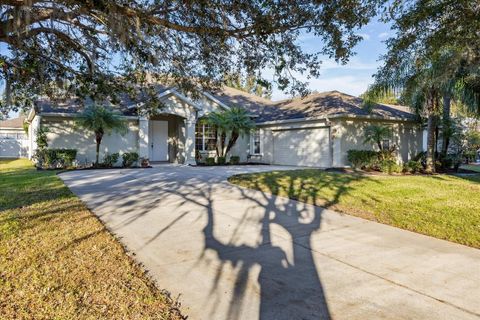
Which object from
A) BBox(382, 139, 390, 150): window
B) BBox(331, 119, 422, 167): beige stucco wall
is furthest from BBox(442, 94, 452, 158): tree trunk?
BBox(382, 139, 390, 150): window

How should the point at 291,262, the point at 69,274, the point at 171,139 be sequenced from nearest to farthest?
the point at 69,274 → the point at 291,262 → the point at 171,139

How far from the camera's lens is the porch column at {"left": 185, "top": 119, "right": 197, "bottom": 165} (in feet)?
67.1

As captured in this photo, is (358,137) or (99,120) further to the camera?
(358,137)

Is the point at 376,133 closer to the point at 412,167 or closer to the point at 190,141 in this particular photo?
the point at 412,167

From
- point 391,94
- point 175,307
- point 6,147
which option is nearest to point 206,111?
point 391,94

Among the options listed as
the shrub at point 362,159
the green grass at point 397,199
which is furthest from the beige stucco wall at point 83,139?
the shrub at point 362,159

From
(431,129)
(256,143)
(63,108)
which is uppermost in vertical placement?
(63,108)

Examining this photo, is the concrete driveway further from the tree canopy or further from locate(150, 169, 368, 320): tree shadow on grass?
the tree canopy

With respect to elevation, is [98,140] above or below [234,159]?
above

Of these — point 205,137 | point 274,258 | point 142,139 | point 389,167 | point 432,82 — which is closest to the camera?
point 274,258

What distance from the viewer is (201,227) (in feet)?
20.5

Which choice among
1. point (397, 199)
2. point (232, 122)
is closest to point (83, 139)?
point (232, 122)

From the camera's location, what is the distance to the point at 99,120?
53.8ft

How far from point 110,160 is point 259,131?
365 inches
